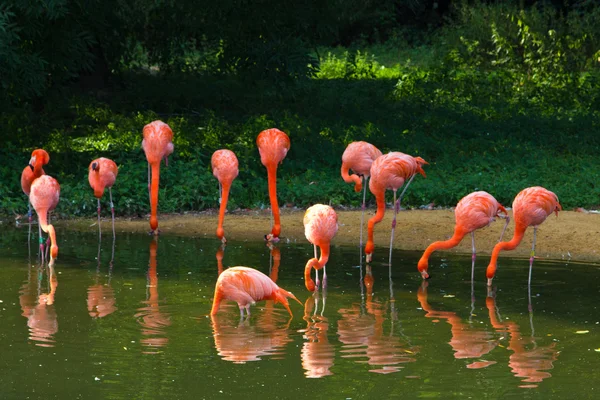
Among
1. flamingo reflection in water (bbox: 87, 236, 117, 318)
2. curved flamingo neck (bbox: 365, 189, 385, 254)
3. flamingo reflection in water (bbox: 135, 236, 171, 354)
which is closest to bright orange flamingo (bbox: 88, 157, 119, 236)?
flamingo reflection in water (bbox: 87, 236, 117, 318)

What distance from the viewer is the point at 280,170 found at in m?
12.2

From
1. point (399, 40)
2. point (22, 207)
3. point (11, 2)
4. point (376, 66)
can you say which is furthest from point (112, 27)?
point (399, 40)

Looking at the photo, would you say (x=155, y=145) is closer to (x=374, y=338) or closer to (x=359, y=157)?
(x=359, y=157)

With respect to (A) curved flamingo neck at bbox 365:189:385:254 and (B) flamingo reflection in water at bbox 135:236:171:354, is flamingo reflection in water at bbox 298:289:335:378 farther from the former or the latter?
(A) curved flamingo neck at bbox 365:189:385:254

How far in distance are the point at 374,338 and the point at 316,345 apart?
38 centimetres

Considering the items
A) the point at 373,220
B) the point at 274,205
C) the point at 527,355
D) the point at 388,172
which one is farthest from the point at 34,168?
the point at 527,355

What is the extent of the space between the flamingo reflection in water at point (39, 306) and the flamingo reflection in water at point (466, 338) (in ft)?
7.07

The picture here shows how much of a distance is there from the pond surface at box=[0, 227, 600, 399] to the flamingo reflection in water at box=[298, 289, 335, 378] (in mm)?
11

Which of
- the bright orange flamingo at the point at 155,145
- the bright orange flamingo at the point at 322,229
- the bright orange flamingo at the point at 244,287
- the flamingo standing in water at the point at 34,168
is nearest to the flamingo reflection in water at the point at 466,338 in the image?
the bright orange flamingo at the point at 322,229

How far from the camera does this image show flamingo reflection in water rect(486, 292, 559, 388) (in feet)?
16.6

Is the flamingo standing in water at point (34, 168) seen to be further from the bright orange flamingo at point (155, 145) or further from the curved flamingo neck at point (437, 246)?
the curved flamingo neck at point (437, 246)

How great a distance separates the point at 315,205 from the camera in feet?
24.7

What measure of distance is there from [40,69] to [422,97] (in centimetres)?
689

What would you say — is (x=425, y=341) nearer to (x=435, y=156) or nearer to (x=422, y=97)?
(x=435, y=156)
